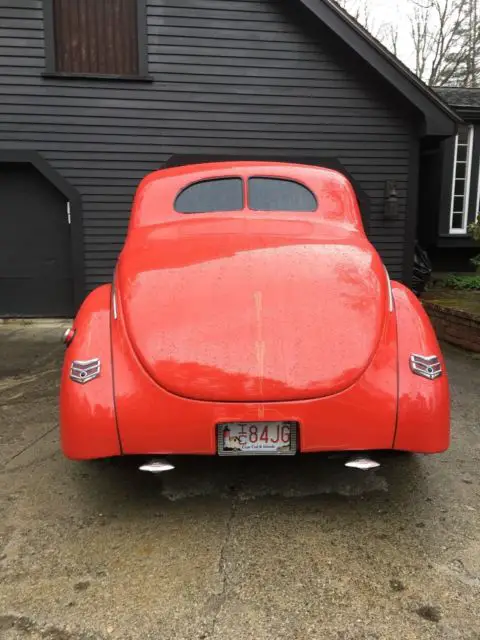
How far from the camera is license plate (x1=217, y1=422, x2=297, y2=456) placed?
238cm

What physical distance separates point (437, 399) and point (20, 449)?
2.74 meters

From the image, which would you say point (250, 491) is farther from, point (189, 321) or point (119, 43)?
point (119, 43)

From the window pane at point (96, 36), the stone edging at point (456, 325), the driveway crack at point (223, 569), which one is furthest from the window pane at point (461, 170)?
the driveway crack at point (223, 569)

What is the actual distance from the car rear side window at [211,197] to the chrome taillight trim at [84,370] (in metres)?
1.58

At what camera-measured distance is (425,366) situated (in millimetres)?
2486

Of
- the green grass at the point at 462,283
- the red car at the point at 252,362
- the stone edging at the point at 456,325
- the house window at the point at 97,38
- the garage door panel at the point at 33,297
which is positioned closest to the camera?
the red car at the point at 252,362

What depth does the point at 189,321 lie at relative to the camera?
2.53m

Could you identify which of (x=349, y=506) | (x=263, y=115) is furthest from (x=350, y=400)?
(x=263, y=115)

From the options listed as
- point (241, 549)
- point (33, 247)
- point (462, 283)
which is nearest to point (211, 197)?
point (241, 549)

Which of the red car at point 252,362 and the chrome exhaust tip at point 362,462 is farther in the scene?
the chrome exhaust tip at point 362,462

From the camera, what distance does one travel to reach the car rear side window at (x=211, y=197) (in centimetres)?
370

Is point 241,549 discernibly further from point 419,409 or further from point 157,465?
point 419,409

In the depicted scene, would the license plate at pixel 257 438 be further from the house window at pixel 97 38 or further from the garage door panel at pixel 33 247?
the house window at pixel 97 38

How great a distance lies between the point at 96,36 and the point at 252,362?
7.17 meters
